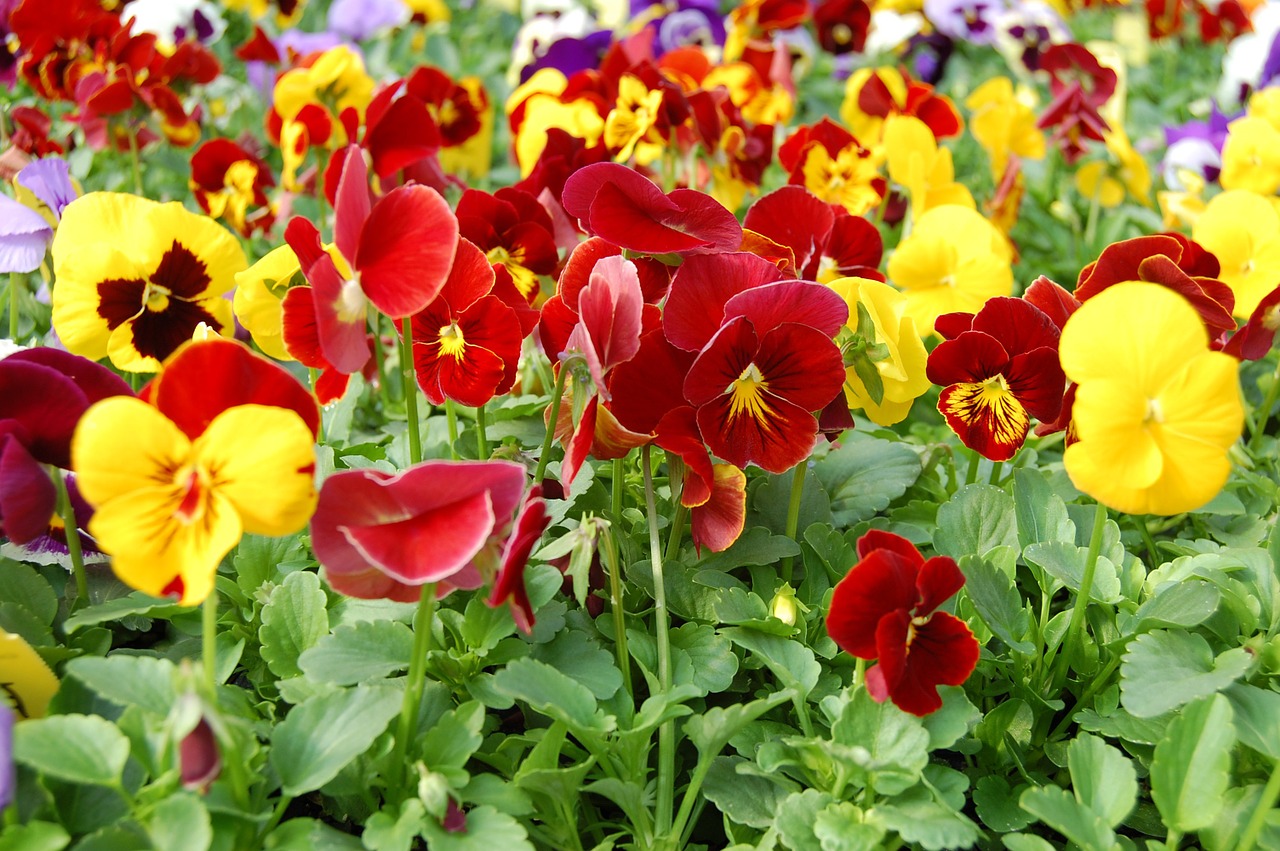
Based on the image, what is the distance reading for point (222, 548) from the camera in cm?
76

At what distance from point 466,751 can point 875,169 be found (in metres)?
1.31

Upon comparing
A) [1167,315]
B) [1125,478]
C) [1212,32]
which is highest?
[1167,315]

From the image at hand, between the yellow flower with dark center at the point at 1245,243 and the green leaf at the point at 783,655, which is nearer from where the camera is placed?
the green leaf at the point at 783,655

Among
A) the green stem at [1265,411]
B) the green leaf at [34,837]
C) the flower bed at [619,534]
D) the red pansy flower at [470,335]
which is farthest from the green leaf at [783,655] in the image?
the green stem at [1265,411]

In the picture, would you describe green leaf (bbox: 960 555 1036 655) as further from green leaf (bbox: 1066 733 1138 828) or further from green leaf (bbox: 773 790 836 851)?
green leaf (bbox: 773 790 836 851)

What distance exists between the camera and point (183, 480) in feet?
2.53

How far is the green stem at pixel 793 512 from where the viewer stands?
3.88ft

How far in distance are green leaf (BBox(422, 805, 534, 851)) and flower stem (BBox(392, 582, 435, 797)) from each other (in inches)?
2.6

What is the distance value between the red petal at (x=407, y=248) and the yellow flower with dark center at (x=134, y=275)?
346 mm

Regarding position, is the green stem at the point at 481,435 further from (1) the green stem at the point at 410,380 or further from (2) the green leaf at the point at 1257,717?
(2) the green leaf at the point at 1257,717

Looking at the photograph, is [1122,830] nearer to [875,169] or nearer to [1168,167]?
[875,169]

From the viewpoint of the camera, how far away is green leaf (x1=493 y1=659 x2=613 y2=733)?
901mm

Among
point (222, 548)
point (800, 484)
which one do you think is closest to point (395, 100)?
point (800, 484)

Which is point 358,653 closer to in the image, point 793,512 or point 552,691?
point 552,691
